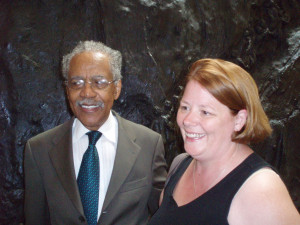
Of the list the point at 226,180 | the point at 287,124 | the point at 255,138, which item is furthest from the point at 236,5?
the point at 226,180

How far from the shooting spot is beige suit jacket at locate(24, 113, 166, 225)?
169cm

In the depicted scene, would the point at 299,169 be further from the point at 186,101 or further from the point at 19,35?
the point at 19,35

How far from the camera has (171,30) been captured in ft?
9.86

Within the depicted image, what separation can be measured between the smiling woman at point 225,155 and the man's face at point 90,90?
0.57 m

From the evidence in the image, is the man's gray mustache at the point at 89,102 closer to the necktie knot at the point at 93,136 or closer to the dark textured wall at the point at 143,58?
the necktie knot at the point at 93,136

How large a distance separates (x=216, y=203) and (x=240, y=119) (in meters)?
0.36

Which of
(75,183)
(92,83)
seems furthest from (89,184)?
(92,83)

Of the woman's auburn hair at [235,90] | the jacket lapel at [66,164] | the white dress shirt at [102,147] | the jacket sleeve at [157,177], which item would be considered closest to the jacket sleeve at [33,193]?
the jacket lapel at [66,164]

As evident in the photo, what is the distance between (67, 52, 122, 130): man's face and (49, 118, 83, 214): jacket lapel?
0.52 feet

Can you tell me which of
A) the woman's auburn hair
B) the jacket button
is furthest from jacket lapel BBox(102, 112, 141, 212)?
the woman's auburn hair

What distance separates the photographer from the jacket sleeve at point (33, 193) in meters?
1.79

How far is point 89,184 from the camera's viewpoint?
1.71 metres

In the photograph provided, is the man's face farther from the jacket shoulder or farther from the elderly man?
the jacket shoulder

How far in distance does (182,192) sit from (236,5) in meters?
2.55
